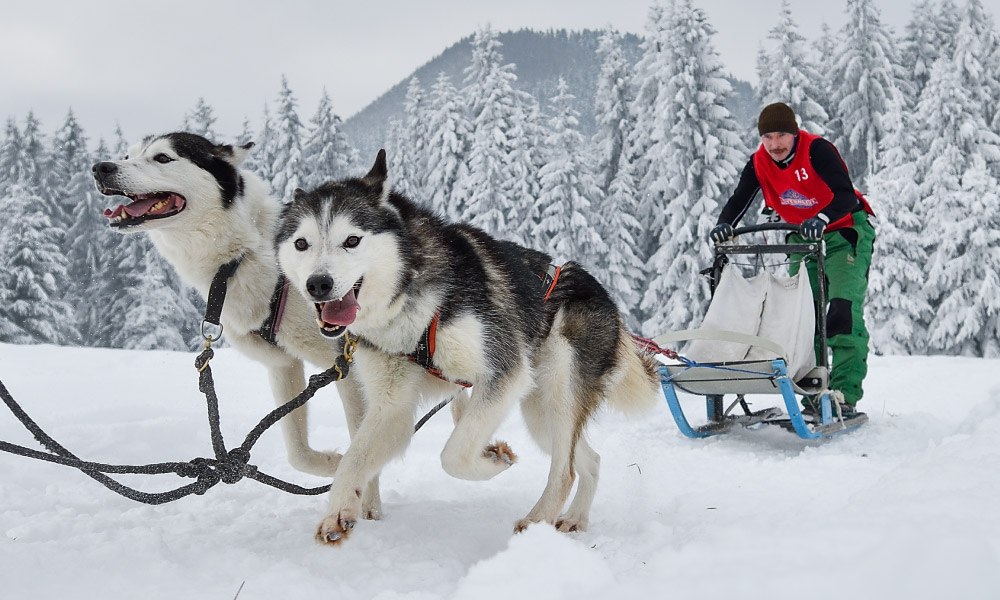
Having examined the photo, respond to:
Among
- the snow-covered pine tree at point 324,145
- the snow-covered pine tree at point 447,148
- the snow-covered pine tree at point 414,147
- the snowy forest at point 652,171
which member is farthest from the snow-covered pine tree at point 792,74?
the snow-covered pine tree at point 324,145

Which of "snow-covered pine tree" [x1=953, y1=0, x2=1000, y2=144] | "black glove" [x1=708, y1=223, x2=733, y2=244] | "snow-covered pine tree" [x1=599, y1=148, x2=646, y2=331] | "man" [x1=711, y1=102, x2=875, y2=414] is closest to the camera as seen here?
"man" [x1=711, y1=102, x2=875, y2=414]

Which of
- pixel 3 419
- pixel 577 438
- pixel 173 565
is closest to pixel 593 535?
pixel 577 438

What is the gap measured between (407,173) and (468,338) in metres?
22.6

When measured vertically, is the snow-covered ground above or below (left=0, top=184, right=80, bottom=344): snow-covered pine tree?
above

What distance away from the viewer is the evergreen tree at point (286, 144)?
76.5ft

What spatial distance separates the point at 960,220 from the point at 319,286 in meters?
21.7

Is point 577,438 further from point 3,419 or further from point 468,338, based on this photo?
point 3,419

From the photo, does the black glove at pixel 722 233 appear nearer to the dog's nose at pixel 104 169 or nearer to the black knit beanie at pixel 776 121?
the black knit beanie at pixel 776 121

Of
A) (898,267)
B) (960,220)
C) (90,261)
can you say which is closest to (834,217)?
(898,267)

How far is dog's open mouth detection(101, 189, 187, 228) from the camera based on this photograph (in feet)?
9.56

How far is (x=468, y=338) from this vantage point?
9.05 ft

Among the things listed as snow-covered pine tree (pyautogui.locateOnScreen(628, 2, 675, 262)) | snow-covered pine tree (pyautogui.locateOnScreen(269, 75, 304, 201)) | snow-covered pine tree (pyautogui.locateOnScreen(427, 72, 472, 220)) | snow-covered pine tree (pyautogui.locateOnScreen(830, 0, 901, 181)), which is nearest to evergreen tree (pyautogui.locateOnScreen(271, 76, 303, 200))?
snow-covered pine tree (pyautogui.locateOnScreen(269, 75, 304, 201))

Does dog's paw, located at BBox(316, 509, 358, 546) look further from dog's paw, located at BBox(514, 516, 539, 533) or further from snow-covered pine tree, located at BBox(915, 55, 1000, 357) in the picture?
snow-covered pine tree, located at BBox(915, 55, 1000, 357)

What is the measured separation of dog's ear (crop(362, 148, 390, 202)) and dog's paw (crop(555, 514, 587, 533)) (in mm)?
1515
